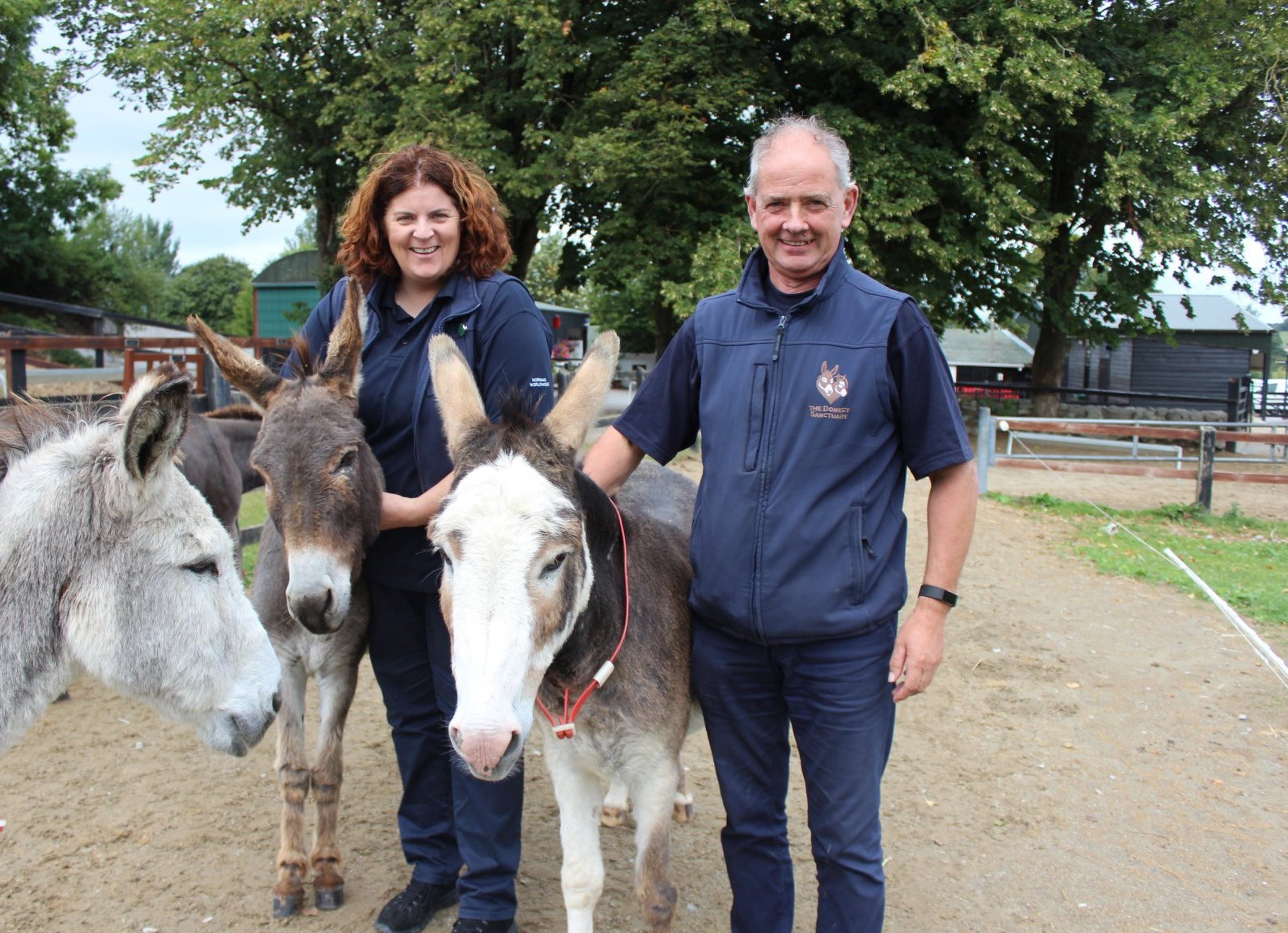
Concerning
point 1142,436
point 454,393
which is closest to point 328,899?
point 454,393

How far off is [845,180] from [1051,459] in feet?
37.9

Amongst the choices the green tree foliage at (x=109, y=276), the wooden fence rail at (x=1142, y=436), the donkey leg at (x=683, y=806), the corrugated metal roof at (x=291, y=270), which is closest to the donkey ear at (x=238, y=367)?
the donkey leg at (x=683, y=806)

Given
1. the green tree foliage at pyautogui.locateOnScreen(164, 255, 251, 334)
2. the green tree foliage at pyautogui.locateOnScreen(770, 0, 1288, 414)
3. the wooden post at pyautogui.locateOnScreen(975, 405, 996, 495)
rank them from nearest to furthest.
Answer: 1. the wooden post at pyautogui.locateOnScreen(975, 405, 996, 495)
2. the green tree foliage at pyautogui.locateOnScreen(770, 0, 1288, 414)
3. the green tree foliage at pyautogui.locateOnScreen(164, 255, 251, 334)

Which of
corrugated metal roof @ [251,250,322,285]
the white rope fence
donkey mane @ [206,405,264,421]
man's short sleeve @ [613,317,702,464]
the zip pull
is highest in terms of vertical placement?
corrugated metal roof @ [251,250,322,285]

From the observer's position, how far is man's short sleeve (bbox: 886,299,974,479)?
2.43m

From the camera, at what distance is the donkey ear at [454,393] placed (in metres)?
2.54

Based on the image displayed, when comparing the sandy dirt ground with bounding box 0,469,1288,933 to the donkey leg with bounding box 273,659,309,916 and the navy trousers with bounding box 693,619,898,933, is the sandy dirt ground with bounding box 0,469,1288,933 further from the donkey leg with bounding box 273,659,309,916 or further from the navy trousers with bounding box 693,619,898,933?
the navy trousers with bounding box 693,619,898,933

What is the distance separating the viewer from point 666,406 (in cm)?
288

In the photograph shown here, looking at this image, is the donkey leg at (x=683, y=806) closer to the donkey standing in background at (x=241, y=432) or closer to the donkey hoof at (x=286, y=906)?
the donkey hoof at (x=286, y=906)

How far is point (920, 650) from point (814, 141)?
1.35m

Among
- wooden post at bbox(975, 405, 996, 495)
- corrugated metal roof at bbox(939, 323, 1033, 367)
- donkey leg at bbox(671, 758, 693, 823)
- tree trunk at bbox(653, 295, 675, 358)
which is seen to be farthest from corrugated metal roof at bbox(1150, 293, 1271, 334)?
donkey leg at bbox(671, 758, 693, 823)

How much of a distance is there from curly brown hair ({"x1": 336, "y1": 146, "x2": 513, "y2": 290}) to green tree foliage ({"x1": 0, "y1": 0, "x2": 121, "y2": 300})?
24431 mm

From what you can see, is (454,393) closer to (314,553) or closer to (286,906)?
(314,553)

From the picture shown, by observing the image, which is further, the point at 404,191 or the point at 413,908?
the point at 413,908
